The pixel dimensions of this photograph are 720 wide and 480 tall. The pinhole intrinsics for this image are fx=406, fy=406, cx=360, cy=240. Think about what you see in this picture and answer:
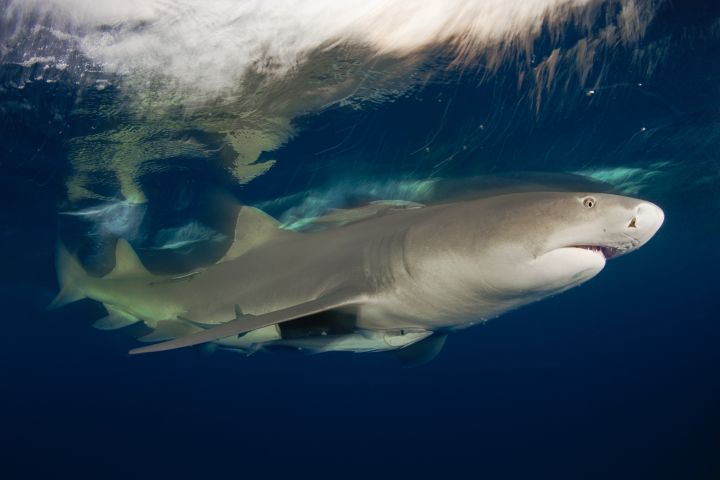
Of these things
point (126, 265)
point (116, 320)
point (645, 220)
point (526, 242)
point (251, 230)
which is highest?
point (126, 265)

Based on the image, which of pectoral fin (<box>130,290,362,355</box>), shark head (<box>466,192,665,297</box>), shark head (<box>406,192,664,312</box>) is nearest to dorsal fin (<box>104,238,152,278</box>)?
pectoral fin (<box>130,290,362,355</box>)

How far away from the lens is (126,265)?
7.73 meters

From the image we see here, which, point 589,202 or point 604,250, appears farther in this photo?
point 604,250

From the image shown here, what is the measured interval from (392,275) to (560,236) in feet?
5.68

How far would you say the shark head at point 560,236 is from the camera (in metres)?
2.77

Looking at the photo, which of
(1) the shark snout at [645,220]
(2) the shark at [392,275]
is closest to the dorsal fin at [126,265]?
(2) the shark at [392,275]

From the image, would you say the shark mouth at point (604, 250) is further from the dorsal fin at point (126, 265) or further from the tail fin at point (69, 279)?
the tail fin at point (69, 279)

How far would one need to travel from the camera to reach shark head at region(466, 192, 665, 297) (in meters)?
2.77

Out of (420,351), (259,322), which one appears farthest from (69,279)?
(420,351)

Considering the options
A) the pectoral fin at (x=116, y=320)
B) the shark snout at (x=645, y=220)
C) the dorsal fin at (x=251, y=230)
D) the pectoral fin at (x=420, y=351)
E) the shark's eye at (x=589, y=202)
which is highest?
the dorsal fin at (x=251, y=230)

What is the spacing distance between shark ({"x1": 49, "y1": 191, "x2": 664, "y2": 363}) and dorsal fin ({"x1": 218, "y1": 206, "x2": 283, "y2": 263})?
2 cm

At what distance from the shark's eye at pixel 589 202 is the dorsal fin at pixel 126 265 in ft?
23.3

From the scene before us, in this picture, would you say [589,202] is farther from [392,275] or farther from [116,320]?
[116,320]

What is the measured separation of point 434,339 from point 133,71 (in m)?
5.25
